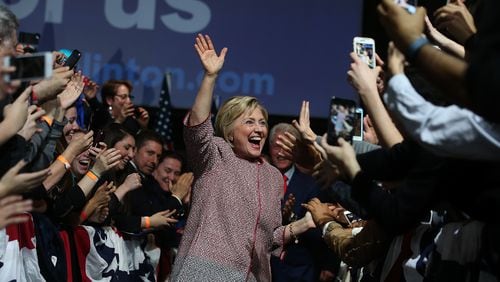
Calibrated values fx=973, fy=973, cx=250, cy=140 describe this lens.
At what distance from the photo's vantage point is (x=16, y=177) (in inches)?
120

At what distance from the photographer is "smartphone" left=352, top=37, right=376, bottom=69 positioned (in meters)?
3.67

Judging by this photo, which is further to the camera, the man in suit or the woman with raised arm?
the man in suit

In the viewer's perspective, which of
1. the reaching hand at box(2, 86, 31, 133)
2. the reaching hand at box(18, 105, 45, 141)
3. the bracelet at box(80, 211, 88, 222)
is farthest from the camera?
the bracelet at box(80, 211, 88, 222)

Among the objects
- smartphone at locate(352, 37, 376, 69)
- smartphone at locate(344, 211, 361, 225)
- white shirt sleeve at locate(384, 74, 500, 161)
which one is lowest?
smartphone at locate(344, 211, 361, 225)

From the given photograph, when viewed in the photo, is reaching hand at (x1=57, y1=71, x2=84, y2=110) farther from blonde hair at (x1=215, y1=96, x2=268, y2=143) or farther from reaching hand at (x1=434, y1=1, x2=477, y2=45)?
reaching hand at (x1=434, y1=1, x2=477, y2=45)

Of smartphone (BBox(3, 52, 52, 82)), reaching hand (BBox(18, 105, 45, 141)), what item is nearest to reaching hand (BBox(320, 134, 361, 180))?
smartphone (BBox(3, 52, 52, 82))

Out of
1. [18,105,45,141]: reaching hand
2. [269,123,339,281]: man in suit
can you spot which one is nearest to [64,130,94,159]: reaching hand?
[18,105,45,141]: reaching hand

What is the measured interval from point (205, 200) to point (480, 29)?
2256 mm

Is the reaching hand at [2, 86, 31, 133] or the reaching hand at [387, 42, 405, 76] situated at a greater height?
the reaching hand at [387, 42, 405, 76]

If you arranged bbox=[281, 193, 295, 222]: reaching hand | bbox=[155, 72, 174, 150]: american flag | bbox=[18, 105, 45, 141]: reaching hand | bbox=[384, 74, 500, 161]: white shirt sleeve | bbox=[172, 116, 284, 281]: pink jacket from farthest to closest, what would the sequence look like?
bbox=[155, 72, 174, 150]: american flag < bbox=[281, 193, 295, 222]: reaching hand < bbox=[172, 116, 284, 281]: pink jacket < bbox=[18, 105, 45, 141]: reaching hand < bbox=[384, 74, 500, 161]: white shirt sleeve

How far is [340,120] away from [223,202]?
5.14ft

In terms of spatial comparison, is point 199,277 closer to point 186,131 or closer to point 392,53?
point 186,131

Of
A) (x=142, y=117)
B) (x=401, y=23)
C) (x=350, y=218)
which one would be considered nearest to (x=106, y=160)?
(x=350, y=218)

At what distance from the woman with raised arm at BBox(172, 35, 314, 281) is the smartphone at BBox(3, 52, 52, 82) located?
1637mm
